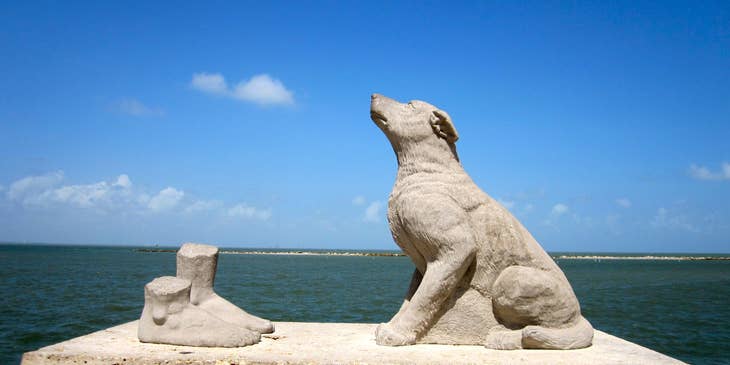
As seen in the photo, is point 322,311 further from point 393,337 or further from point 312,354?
point 312,354

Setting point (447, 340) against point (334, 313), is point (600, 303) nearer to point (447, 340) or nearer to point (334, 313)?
point (334, 313)

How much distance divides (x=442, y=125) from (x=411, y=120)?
11.5 inches

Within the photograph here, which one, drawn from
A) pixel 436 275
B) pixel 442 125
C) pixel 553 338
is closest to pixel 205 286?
pixel 436 275

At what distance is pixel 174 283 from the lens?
497 centimetres

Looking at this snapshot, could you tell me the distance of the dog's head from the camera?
538 cm

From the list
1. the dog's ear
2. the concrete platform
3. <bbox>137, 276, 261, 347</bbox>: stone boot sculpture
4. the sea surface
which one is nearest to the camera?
the concrete platform

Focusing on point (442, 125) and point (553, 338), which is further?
point (442, 125)

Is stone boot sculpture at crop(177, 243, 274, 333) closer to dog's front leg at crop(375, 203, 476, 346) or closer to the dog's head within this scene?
dog's front leg at crop(375, 203, 476, 346)

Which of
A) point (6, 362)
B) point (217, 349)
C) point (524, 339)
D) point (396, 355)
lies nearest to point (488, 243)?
point (524, 339)

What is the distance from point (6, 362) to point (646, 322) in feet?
39.2

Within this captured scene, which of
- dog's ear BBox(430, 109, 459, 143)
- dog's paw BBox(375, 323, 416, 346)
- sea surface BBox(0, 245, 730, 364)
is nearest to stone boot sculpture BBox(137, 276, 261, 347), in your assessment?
dog's paw BBox(375, 323, 416, 346)

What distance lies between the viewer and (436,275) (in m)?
4.99

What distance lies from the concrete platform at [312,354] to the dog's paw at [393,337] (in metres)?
0.08

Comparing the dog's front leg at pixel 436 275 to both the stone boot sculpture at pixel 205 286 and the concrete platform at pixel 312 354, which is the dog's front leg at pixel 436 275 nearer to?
the concrete platform at pixel 312 354
